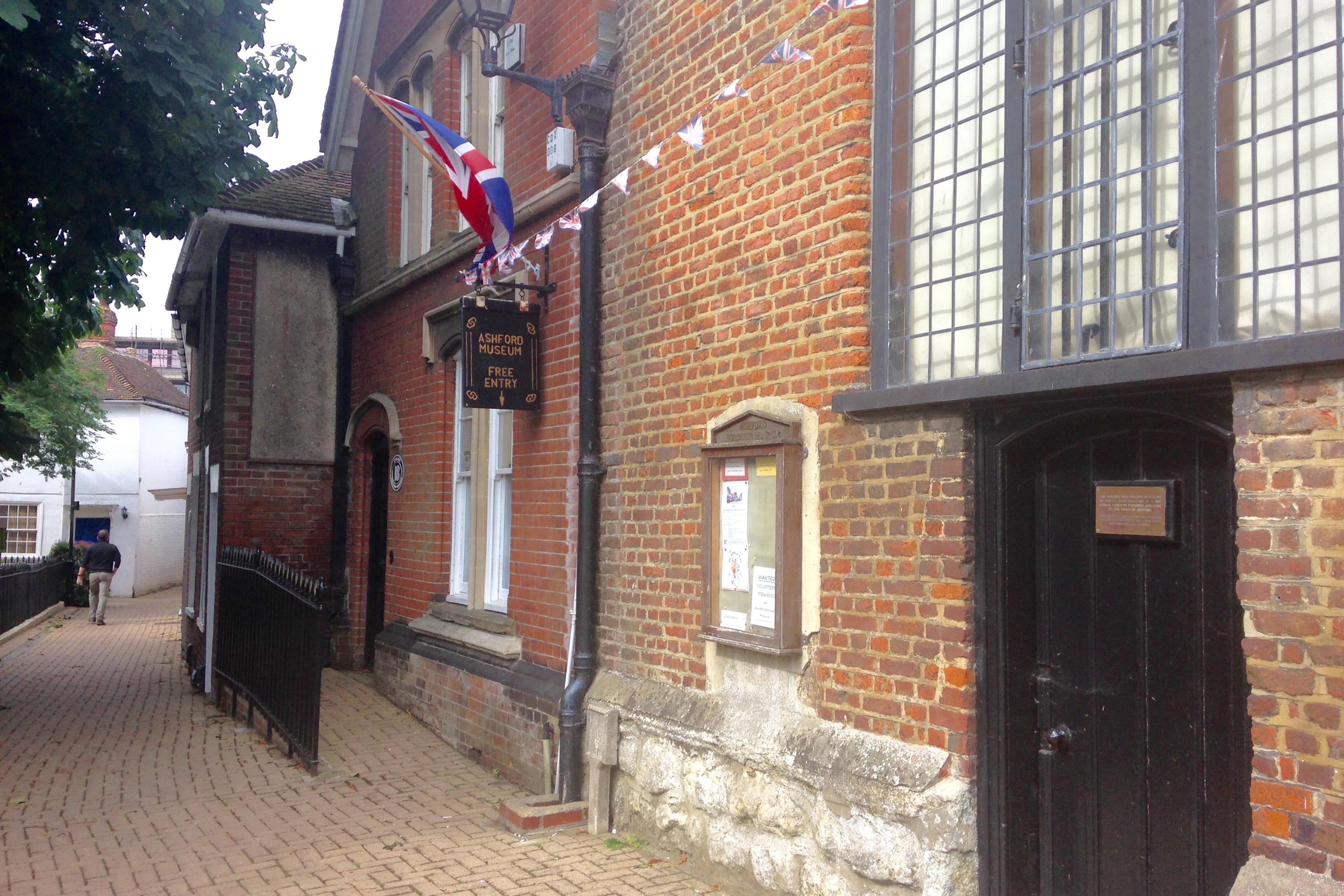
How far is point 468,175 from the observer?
7.78 m

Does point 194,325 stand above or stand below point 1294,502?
above

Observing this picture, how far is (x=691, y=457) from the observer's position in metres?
6.16

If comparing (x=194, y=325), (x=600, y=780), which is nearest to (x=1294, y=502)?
(x=600, y=780)

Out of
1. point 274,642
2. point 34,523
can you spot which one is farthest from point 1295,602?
point 34,523

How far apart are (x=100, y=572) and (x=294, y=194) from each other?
40.4ft

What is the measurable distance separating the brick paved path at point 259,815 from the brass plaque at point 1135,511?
2.92 metres

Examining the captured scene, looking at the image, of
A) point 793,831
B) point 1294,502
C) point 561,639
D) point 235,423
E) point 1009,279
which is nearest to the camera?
point 1294,502

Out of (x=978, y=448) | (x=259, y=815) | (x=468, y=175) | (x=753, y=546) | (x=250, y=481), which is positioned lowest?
(x=259, y=815)

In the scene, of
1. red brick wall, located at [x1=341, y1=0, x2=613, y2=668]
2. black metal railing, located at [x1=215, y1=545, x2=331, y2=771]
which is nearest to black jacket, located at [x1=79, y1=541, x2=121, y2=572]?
black metal railing, located at [x1=215, y1=545, x2=331, y2=771]

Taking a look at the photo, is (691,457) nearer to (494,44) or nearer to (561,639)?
(561,639)

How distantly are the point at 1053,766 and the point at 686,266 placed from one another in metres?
3.30

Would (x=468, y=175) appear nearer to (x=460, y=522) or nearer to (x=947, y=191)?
(x=460, y=522)

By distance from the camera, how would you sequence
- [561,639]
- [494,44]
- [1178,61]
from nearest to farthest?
[1178,61] < [561,639] < [494,44]

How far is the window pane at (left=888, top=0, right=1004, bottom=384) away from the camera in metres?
4.38
